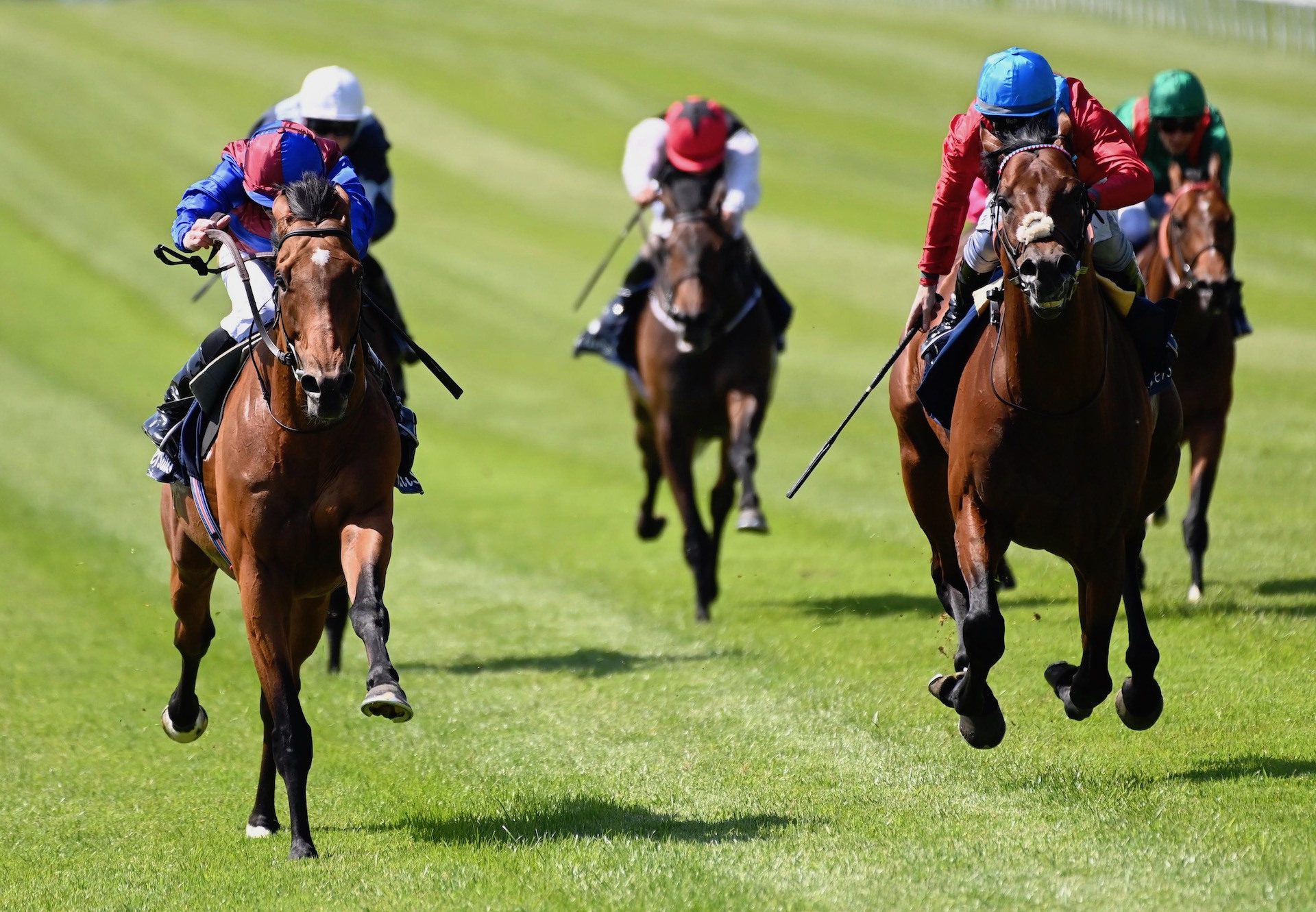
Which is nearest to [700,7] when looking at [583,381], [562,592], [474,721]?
[583,381]

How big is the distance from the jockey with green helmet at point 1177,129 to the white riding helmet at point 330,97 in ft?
15.4

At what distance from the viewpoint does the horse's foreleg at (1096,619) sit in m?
6.87

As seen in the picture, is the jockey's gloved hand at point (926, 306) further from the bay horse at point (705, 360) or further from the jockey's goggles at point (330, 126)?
the jockey's goggles at point (330, 126)

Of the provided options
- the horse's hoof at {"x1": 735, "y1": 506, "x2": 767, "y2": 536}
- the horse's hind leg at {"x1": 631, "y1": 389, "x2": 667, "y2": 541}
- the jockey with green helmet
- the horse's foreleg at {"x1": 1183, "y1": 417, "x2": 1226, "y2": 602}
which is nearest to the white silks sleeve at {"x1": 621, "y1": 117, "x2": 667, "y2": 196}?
the horse's hind leg at {"x1": 631, "y1": 389, "x2": 667, "y2": 541}

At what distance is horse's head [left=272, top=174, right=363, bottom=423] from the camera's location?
624 cm

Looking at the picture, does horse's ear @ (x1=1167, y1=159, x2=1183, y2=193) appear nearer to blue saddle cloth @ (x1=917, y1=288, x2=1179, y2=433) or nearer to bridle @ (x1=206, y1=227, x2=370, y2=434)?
blue saddle cloth @ (x1=917, y1=288, x2=1179, y2=433)

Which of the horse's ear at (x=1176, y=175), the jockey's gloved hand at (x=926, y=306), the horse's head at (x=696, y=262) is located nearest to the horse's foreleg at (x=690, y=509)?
the horse's head at (x=696, y=262)

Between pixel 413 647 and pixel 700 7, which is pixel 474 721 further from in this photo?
pixel 700 7

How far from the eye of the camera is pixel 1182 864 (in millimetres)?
5762

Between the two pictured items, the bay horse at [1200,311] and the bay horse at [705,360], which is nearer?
the bay horse at [1200,311]

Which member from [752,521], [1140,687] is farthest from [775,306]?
[1140,687]

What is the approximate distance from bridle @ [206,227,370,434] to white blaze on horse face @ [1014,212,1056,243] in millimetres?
2375

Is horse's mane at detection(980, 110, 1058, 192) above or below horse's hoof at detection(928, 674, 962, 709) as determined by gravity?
above

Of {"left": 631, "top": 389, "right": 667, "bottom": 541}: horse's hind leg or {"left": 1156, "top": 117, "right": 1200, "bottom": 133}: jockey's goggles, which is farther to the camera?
{"left": 631, "top": 389, "right": 667, "bottom": 541}: horse's hind leg
